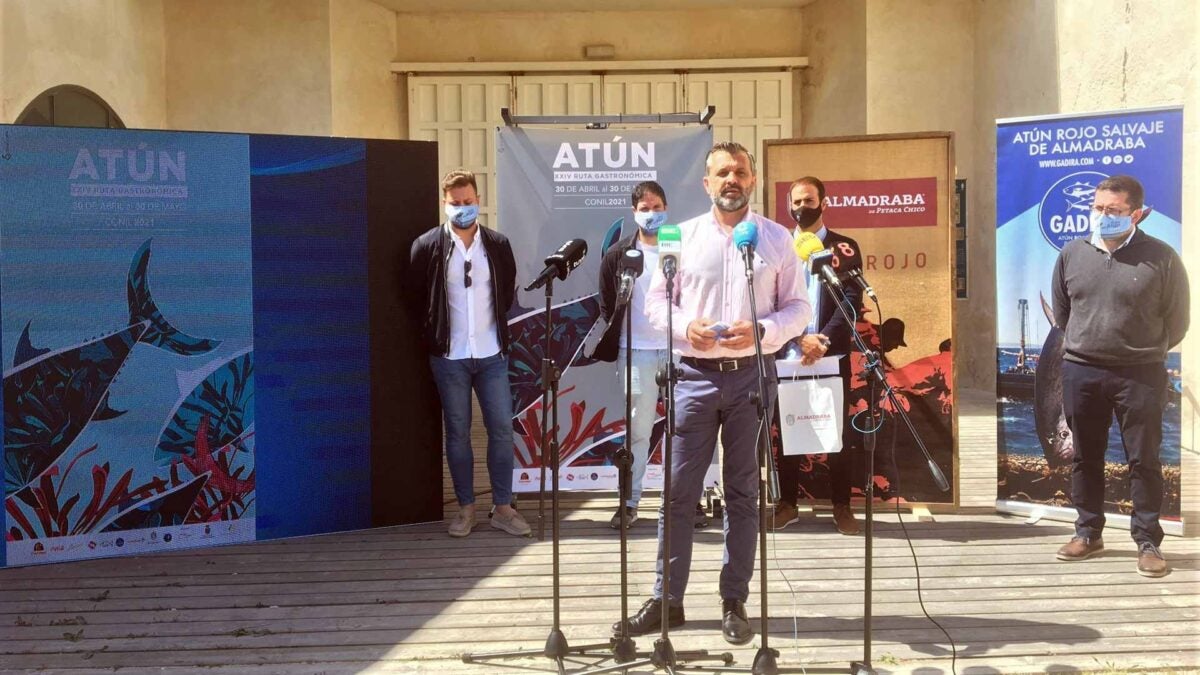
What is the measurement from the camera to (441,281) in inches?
218

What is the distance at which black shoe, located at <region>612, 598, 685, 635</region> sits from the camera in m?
4.01

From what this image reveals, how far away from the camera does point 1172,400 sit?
17.6 feet

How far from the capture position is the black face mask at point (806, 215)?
5.64m

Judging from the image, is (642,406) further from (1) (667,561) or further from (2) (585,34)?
(2) (585,34)

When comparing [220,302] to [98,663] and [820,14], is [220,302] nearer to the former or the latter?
[98,663]

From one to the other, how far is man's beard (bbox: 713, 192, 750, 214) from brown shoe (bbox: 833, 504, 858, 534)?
2413mm

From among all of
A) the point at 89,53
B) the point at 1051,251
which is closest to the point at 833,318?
the point at 1051,251

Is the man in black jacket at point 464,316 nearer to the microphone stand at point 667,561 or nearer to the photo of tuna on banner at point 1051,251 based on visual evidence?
the microphone stand at point 667,561

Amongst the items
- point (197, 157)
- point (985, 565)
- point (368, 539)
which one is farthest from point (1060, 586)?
point (197, 157)

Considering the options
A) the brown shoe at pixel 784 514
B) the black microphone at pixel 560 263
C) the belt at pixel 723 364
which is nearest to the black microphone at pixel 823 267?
the belt at pixel 723 364

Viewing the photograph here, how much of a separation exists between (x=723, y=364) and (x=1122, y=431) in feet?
7.61

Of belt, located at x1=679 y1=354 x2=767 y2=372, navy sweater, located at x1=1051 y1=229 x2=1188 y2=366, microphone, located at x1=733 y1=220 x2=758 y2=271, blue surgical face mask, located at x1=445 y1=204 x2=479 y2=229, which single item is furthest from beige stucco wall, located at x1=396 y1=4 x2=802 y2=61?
microphone, located at x1=733 y1=220 x2=758 y2=271

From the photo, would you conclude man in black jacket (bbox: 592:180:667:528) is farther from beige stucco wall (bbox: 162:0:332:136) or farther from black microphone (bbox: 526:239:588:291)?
beige stucco wall (bbox: 162:0:332:136)

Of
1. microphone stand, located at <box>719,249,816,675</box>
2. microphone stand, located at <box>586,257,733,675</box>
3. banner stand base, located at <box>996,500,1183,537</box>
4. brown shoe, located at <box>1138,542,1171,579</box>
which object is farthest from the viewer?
banner stand base, located at <box>996,500,1183,537</box>
